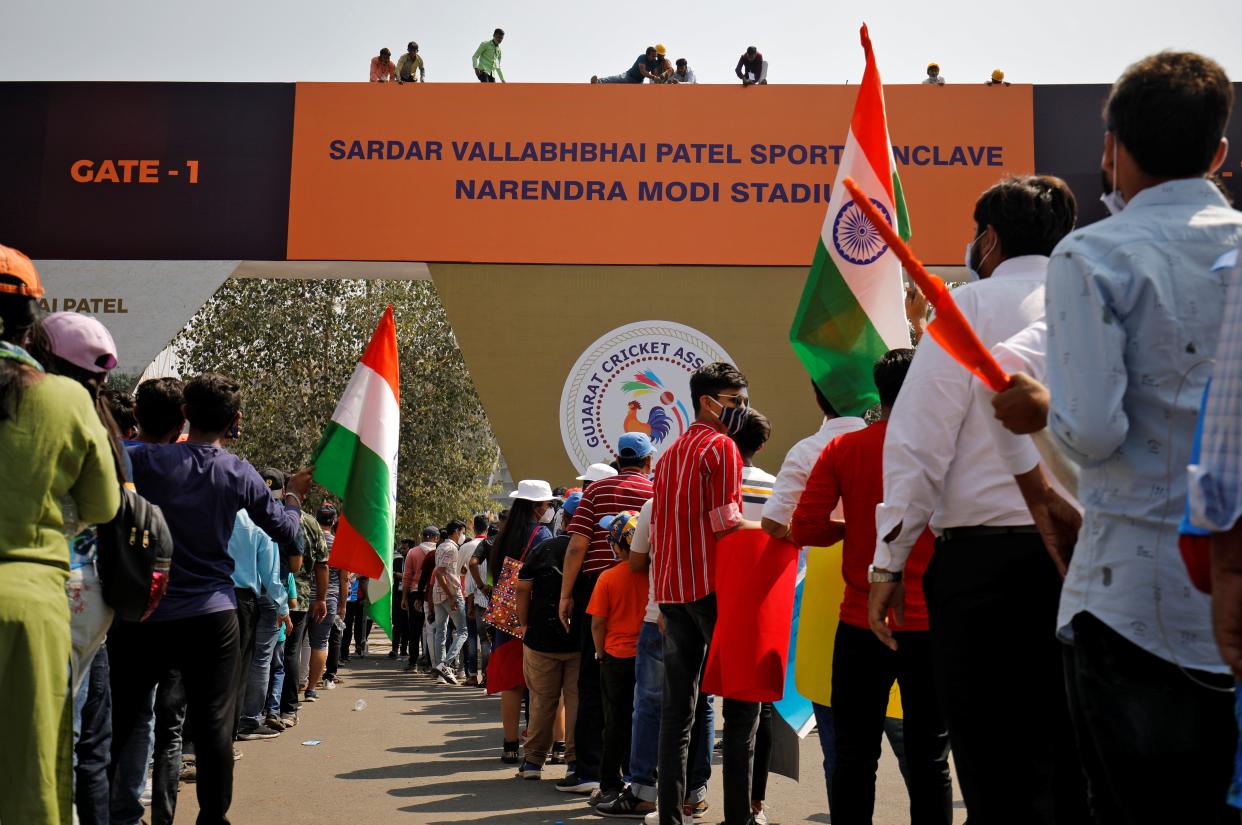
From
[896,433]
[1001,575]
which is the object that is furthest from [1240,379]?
[896,433]

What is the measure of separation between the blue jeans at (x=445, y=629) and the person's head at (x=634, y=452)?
7.58m

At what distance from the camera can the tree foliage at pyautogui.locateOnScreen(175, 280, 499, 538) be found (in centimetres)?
2730

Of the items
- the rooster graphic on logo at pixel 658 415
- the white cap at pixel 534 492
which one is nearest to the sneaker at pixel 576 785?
the white cap at pixel 534 492

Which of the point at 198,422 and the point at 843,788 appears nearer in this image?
the point at 843,788

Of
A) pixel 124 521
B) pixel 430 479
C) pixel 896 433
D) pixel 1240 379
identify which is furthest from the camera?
pixel 430 479

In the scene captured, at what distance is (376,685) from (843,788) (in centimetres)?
1078

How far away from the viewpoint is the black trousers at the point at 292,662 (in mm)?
9789

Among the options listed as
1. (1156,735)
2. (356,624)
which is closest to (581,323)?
(356,624)

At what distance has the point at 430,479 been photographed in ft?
93.7

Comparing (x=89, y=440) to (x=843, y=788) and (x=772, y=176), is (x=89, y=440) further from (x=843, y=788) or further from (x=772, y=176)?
(x=772, y=176)

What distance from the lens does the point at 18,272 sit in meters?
3.21

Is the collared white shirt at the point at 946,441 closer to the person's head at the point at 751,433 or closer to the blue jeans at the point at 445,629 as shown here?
the person's head at the point at 751,433

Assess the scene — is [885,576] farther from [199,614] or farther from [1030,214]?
[199,614]

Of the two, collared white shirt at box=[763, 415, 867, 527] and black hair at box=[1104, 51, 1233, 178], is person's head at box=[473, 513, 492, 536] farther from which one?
black hair at box=[1104, 51, 1233, 178]
